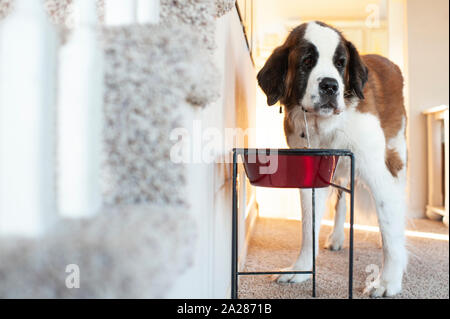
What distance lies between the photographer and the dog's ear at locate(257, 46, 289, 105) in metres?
1.11

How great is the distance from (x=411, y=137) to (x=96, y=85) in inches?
116

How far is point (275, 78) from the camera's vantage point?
1.12 metres

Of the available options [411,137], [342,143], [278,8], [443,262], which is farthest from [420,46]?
[342,143]

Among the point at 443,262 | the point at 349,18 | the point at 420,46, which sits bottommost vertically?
the point at 443,262

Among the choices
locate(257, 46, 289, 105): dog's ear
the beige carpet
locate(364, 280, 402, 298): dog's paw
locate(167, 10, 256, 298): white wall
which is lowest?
the beige carpet

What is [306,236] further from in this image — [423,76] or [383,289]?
[423,76]

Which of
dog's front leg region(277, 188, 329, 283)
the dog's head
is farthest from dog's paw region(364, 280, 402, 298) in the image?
the dog's head

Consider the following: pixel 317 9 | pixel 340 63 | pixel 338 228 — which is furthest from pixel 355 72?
pixel 317 9

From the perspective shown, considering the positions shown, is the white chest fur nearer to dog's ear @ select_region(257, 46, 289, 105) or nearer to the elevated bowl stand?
dog's ear @ select_region(257, 46, 289, 105)

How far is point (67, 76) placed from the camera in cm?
32

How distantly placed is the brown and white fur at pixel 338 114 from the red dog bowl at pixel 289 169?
0.21 m

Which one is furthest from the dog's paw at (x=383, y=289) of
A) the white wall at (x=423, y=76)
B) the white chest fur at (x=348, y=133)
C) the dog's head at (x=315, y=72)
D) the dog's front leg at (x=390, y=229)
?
the white wall at (x=423, y=76)

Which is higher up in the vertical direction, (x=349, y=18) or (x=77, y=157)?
(x=349, y=18)

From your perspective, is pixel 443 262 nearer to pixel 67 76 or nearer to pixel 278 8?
pixel 67 76
